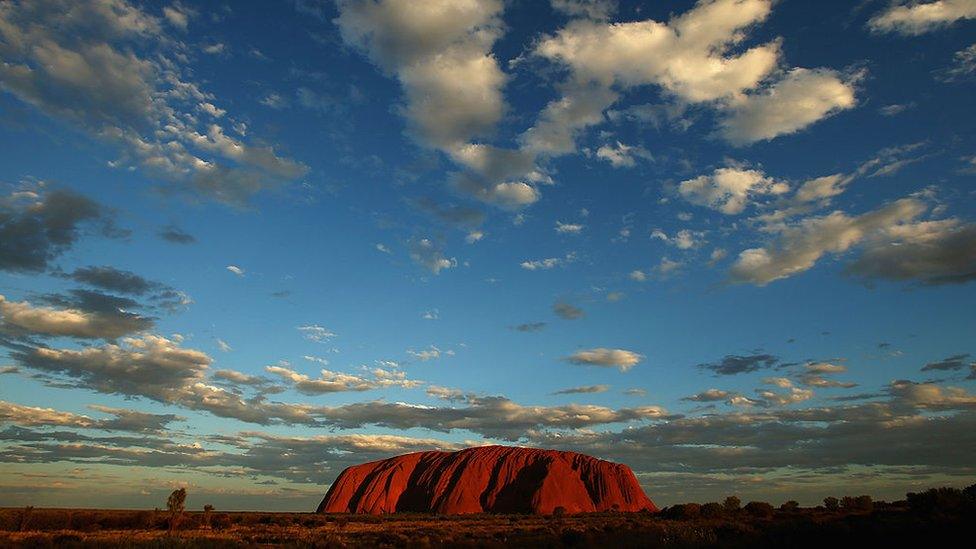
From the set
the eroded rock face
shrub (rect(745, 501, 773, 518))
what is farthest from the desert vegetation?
the eroded rock face

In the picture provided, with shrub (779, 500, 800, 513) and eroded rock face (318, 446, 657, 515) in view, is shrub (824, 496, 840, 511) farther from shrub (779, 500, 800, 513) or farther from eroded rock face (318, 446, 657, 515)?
eroded rock face (318, 446, 657, 515)

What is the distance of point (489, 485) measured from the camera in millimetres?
113250

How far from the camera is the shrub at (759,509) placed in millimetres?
51309

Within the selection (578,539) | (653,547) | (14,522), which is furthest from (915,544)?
(14,522)

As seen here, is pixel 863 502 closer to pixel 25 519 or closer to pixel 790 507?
pixel 790 507

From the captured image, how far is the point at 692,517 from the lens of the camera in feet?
165

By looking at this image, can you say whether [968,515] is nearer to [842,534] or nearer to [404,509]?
[842,534]

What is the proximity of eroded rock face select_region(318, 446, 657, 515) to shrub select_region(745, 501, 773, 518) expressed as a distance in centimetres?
5165

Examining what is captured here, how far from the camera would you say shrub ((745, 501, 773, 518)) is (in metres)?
51.3

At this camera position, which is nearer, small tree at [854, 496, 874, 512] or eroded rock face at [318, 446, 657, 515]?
small tree at [854, 496, 874, 512]

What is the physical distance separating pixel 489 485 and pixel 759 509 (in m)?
68.2

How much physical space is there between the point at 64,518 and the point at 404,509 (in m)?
73.0

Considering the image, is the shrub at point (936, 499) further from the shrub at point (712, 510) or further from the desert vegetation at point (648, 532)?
the shrub at point (712, 510)

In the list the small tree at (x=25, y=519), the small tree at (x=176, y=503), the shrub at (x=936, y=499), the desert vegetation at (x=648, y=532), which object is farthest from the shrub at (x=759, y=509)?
the small tree at (x=25, y=519)
